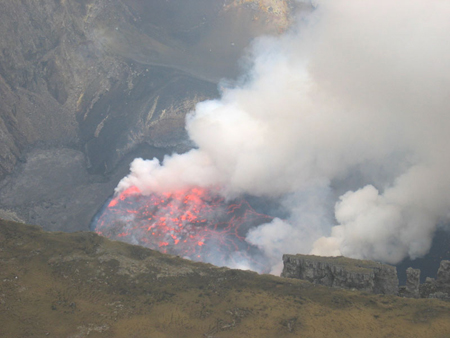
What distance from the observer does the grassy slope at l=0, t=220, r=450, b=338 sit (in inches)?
1378

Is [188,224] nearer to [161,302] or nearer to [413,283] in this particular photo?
[161,302]

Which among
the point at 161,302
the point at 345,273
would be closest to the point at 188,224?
the point at 345,273

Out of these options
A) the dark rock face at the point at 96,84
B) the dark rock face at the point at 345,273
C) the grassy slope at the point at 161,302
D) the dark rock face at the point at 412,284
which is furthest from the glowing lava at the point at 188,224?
the grassy slope at the point at 161,302

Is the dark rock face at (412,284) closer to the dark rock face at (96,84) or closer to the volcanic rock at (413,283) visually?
the volcanic rock at (413,283)

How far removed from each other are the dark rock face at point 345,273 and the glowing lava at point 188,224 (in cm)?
2628

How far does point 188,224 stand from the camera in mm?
84188

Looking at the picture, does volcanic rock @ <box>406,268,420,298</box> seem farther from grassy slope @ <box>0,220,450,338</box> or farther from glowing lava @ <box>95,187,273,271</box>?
glowing lava @ <box>95,187,273,271</box>

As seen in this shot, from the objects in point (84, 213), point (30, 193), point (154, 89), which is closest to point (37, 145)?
point (30, 193)

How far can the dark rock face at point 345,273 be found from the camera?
148ft

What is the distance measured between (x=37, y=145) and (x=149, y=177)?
27698 mm

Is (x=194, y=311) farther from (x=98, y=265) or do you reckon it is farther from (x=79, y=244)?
(x=79, y=244)

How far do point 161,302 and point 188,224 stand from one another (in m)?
44.7

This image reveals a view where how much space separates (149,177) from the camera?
93.9 metres

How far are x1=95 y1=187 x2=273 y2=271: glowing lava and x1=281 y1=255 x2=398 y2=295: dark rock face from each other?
26281 mm
